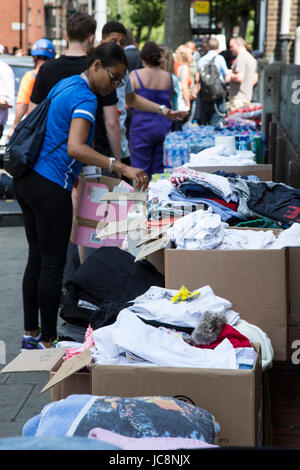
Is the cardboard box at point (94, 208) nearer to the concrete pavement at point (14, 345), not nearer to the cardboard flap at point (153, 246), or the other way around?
the concrete pavement at point (14, 345)

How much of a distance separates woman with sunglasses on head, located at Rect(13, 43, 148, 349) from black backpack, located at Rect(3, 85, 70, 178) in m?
0.04

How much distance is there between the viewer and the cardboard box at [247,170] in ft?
16.4

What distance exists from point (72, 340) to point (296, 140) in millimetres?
3868

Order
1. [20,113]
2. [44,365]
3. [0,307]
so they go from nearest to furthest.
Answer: [44,365], [0,307], [20,113]

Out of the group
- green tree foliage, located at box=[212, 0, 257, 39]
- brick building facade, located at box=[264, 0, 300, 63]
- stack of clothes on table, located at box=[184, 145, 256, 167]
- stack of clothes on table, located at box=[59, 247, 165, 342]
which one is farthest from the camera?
green tree foliage, located at box=[212, 0, 257, 39]

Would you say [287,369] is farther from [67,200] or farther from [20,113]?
[20,113]

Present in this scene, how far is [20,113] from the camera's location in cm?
773

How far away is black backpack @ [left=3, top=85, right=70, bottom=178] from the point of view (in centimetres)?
443

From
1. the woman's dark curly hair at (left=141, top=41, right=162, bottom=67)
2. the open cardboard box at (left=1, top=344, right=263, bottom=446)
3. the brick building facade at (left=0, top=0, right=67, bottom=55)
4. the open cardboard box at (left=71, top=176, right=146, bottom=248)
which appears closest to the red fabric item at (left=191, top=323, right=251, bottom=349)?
the open cardboard box at (left=1, top=344, right=263, bottom=446)

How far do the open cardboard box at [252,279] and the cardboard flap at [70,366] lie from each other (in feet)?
2.54

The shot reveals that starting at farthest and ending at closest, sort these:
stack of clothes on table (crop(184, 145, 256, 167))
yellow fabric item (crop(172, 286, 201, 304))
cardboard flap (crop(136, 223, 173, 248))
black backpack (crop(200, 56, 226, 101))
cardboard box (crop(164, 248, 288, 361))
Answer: black backpack (crop(200, 56, 226, 101)), stack of clothes on table (crop(184, 145, 256, 167)), cardboard flap (crop(136, 223, 173, 248)), cardboard box (crop(164, 248, 288, 361)), yellow fabric item (crop(172, 286, 201, 304))

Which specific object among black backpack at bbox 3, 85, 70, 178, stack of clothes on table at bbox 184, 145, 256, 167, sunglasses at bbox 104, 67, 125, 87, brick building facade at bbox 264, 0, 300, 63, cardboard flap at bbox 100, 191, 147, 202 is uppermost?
brick building facade at bbox 264, 0, 300, 63

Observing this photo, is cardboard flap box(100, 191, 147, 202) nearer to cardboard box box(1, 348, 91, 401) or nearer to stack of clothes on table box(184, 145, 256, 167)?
stack of clothes on table box(184, 145, 256, 167)
